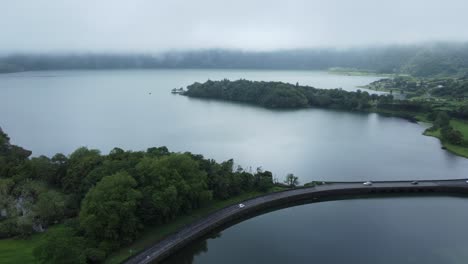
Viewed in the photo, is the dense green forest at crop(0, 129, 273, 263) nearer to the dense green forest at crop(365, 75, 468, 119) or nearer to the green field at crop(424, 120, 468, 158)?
the green field at crop(424, 120, 468, 158)

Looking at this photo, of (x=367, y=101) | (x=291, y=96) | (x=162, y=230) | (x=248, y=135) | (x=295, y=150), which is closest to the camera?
(x=162, y=230)

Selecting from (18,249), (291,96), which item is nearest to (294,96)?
(291,96)

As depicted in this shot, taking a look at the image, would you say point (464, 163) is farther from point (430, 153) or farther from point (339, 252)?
point (339, 252)

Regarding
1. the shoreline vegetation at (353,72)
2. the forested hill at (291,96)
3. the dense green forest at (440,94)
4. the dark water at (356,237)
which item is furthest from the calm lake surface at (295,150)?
the shoreline vegetation at (353,72)

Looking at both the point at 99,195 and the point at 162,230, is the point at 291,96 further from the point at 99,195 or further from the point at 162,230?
the point at 99,195

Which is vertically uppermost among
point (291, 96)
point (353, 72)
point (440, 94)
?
point (353, 72)

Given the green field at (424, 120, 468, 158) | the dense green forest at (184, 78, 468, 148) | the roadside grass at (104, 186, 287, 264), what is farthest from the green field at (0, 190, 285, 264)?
the dense green forest at (184, 78, 468, 148)

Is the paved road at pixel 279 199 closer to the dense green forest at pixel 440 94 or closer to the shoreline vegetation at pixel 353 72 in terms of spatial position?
the dense green forest at pixel 440 94
